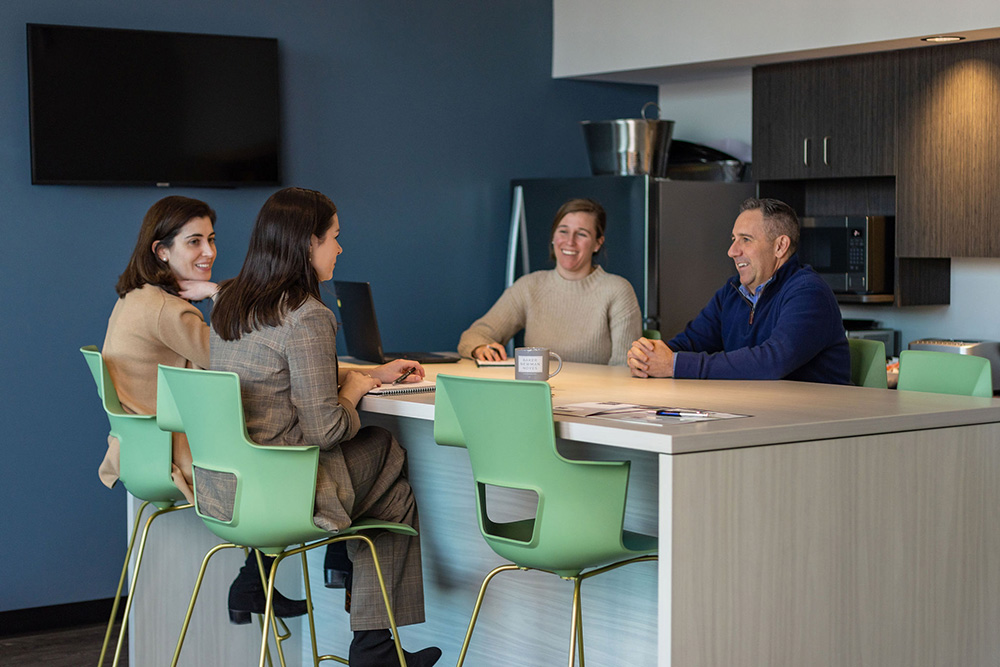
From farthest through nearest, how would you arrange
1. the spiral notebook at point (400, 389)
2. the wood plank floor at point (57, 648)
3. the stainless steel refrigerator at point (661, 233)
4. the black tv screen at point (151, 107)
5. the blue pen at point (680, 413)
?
the stainless steel refrigerator at point (661, 233) < the black tv screen at point (151, 107) < the wood plank floor at point (57, 648) < the spiral notebook at point (400, 389) < the blue pen at point (680, 413)

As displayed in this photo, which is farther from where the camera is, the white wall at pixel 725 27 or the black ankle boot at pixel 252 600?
the white wall at pixel 725 27

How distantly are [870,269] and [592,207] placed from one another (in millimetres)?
1337

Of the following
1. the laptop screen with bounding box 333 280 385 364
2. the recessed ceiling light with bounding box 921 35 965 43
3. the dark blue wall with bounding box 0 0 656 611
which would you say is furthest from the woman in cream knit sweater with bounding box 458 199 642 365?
the recessed ceiling light with bounding box 921 35 965 43

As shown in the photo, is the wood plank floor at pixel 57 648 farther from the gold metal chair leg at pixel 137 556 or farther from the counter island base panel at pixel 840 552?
the counter island base panel at pixel 840 552

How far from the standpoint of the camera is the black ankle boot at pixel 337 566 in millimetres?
3000

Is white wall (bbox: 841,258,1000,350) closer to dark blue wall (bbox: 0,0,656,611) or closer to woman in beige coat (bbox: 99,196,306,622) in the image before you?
dark blue wall (bbox: 0,0,656,611)

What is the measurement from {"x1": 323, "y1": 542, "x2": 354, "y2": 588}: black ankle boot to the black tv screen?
6.55 feet

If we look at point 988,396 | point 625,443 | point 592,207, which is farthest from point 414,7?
point 625,443

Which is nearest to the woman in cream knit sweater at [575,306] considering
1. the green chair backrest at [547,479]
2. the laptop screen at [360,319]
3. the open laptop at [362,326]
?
the open laptop at [362,326]

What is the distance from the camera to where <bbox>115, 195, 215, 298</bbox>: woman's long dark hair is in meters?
3.20

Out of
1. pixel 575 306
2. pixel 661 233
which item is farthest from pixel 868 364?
pixel 661 233

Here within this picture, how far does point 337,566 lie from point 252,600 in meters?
0.25

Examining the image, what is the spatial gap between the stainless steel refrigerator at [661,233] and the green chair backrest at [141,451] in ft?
7.98

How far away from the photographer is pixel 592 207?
4.20 m
